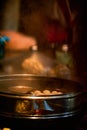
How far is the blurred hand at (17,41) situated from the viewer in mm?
3656

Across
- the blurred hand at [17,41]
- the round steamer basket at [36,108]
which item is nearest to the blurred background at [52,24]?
the blurred hand at [17,41]

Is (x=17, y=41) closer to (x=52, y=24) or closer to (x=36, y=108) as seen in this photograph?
(x=52, y=24)

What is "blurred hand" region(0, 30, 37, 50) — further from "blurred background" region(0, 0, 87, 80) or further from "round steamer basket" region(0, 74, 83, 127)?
"round steamer basket" region(0, 74, 83, 127)

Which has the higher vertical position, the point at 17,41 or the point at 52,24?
the point at 52,24

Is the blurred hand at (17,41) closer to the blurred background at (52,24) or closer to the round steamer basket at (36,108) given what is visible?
the blurred background at (52,24)

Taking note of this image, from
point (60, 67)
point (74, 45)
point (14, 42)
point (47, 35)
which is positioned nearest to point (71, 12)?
point (74, 45)

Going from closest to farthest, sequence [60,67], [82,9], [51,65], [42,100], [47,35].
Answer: [42,100] < [82,9] < [60,67] < [51,65] < [47,35]

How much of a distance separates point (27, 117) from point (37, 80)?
1.57ft

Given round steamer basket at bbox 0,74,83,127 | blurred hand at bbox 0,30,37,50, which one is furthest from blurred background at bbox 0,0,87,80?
round steamer basket at bbox 0,74,83,127

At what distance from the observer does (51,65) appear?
9.08 feet

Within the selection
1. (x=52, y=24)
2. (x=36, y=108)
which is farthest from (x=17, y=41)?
(x=36, y=108)

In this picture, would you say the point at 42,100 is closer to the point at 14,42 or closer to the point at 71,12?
the point at 71,12

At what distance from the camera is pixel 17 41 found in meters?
3.68

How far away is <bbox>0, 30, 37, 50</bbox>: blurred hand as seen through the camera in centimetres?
366
